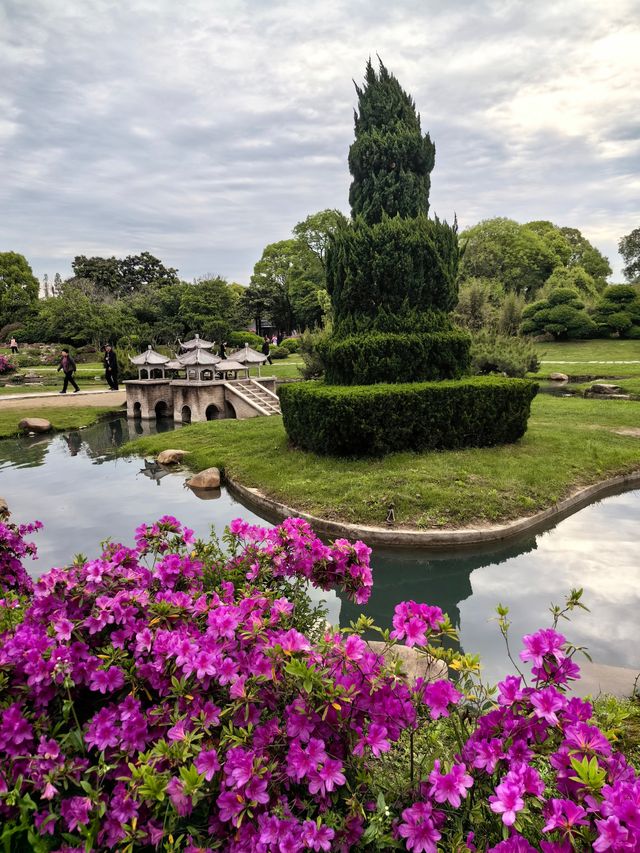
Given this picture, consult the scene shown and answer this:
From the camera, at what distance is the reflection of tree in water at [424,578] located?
4656mm

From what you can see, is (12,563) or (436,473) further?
(436,473)

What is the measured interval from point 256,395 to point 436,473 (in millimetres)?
9708

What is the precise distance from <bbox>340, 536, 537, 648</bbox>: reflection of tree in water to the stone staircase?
9656 millimetres

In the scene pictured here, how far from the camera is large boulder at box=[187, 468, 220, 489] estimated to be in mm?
8836

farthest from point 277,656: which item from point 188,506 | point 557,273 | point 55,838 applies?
point 557,273

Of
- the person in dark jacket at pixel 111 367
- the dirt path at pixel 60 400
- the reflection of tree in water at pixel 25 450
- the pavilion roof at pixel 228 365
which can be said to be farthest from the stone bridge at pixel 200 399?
the person in dark jacket at pixel 111 367

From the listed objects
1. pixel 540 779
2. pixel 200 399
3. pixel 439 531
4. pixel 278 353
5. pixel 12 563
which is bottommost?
pixel 439 531

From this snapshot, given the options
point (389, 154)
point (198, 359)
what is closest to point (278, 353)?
point (198, 359)

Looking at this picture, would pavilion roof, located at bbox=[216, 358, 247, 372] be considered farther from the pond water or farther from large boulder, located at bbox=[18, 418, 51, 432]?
the pond water

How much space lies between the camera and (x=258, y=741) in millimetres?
1604

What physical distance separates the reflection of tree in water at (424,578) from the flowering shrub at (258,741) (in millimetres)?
2598

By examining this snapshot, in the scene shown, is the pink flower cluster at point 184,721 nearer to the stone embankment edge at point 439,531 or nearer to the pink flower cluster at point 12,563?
the pink flower cluster at point 12,563

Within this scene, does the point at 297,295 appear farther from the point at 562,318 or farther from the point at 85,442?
the point at 85,442

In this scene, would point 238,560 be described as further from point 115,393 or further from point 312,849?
point 115,393
